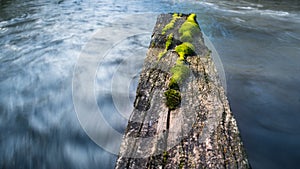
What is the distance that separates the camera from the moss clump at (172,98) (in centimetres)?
290

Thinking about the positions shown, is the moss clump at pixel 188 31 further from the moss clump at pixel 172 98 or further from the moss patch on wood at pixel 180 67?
the moss clump at pixel 172 98

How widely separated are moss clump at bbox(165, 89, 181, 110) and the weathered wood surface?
0.05m

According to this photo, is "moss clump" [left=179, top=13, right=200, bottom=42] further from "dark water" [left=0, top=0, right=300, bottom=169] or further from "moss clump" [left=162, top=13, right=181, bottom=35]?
"dark water" [left=0, top=0, right=300, bottom=169]

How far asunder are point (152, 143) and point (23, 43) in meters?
7.90

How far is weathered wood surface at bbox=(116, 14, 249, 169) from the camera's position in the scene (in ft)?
7.06

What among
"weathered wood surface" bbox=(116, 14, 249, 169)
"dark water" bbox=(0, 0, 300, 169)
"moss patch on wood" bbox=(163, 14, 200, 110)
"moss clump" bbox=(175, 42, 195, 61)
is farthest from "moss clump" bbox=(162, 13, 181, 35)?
"weathered wood surface" bbox=(116, 14, 249, 169)

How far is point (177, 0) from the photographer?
1689 cm

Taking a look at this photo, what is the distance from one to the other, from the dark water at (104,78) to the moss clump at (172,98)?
1674mm

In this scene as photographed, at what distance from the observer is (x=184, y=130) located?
8.12 feet

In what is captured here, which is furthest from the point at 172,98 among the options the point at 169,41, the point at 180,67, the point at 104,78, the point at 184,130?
the point at 104,78

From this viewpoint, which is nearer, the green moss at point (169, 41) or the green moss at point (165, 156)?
→ the green moss at point (165, 156)

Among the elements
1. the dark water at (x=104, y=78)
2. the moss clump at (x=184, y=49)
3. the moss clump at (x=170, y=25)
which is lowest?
the dark water at (x=104, y=78)

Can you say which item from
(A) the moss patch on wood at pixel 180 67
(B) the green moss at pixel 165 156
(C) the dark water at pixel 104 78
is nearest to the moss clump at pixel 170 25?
(A) the moss patch on wood at pixel 180 67

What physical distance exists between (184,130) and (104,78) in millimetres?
4435
